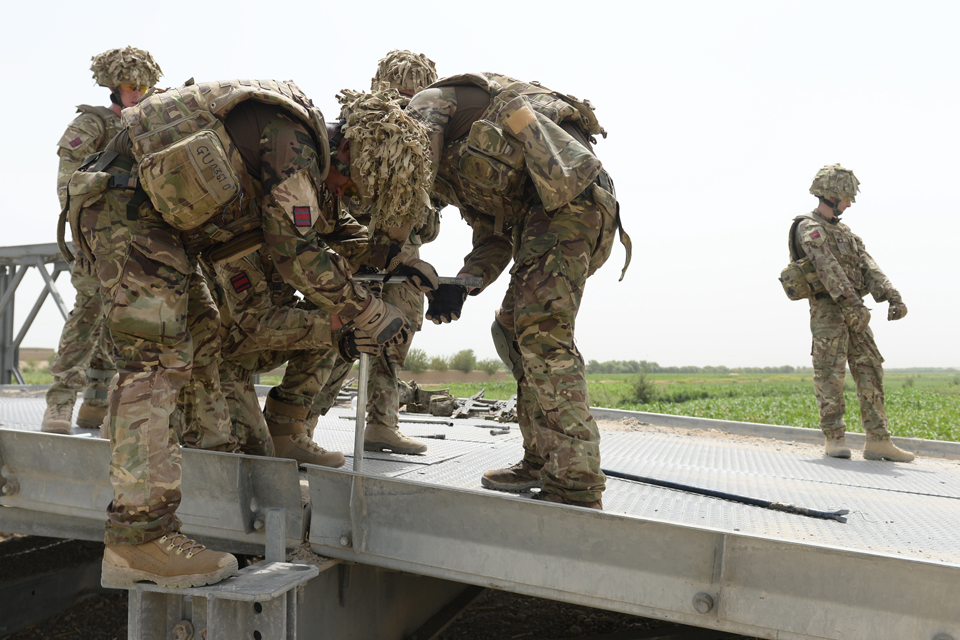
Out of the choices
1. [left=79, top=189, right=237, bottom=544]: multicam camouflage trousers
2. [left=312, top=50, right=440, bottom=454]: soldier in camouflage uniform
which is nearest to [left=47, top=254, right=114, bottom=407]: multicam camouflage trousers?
[left=312, top=50, right=440, bottom=454]: soldier in camouflage uniform

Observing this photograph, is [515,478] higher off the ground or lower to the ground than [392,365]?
lower

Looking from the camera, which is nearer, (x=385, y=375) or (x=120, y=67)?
(x=385, y=375)

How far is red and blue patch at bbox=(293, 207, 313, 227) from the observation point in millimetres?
2207

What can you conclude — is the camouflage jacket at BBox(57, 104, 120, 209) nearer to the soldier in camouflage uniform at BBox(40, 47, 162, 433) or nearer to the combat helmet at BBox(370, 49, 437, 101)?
the soldier in camouflage uniform at BBox(40, 47, 162, 433)

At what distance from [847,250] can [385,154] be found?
4.74m

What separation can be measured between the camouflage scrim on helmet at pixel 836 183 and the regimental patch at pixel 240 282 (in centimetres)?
472

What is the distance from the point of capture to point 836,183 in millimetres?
5434

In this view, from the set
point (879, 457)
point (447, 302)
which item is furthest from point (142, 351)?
point (879, 457)

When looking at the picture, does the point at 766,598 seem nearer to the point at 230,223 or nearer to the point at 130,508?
the point at 130,508

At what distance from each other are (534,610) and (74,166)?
12.9ft

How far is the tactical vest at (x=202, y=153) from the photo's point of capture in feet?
7.02

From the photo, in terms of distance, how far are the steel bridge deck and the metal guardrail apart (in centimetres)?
687

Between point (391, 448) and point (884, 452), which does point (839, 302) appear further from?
point (391, 448)

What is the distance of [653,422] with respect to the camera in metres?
6.73
